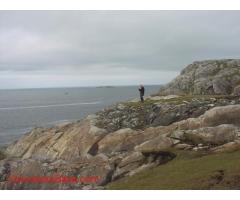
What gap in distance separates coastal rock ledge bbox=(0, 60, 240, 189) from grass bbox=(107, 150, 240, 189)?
82.5 inches

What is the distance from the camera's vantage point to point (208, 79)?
206 ft

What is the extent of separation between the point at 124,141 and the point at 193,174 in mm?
17234

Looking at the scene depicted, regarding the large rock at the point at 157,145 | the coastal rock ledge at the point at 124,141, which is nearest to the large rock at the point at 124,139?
the coastal rock ledge at the point at 124,141

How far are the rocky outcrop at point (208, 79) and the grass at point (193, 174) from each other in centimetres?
2956

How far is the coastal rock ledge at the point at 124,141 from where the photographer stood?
104ft

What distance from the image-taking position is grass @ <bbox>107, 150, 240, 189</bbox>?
69.1ft

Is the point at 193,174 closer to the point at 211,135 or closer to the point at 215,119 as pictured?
the point at 211,135

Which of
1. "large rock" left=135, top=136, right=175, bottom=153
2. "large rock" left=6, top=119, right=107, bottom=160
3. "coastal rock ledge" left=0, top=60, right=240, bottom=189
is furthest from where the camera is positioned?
"large rock" left=6, top=119, right=107, bottom=160

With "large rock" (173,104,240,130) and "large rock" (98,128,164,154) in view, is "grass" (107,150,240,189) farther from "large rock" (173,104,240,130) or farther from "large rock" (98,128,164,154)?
"large rock" (98,128,164,154)

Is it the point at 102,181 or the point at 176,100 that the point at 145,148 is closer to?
the point at 102,181

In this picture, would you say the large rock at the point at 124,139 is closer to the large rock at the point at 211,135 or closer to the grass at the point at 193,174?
the large rock at the point at 211,135

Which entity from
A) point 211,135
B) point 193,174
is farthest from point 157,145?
point 193,174

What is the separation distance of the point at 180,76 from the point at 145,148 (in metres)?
38.6

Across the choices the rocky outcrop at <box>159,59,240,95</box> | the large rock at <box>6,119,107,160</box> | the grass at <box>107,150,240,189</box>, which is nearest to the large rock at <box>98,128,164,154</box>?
the large rock at <box>6,119,107,160</box>
